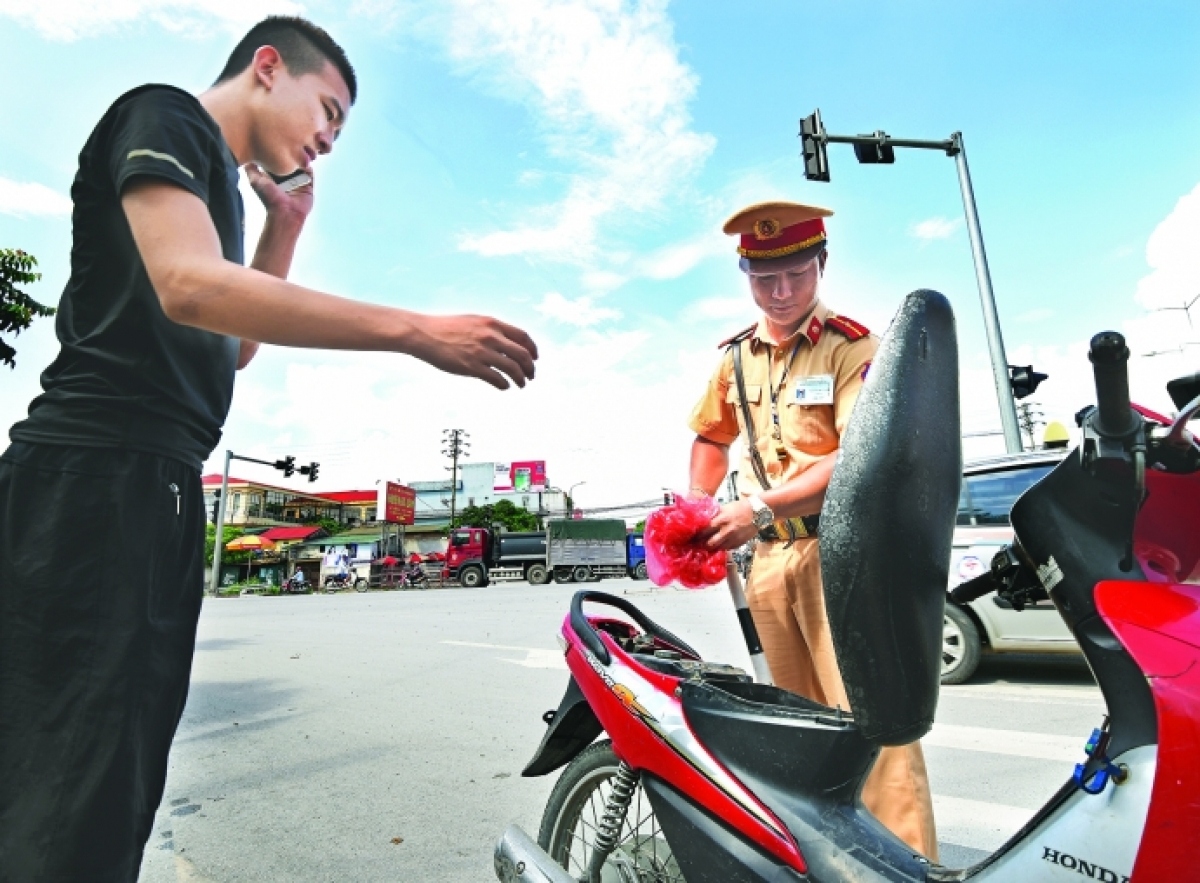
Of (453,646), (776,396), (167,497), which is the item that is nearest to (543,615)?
(453,646)

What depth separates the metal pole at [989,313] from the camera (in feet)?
29.6

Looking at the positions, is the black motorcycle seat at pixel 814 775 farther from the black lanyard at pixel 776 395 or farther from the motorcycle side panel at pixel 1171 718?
the black lanyard at pixel 776 395

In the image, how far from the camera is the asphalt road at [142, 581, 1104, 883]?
2.77 meters

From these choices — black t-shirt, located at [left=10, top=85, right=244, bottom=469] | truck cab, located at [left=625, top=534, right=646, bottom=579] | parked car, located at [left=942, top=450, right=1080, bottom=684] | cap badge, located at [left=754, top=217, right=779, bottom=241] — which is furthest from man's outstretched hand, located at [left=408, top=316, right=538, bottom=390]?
truck cab, located at [left=625, top=534, right=646, bottom=579]

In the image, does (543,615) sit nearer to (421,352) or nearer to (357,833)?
(357,833)

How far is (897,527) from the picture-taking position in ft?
3.92

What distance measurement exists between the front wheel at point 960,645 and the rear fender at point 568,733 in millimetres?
3911

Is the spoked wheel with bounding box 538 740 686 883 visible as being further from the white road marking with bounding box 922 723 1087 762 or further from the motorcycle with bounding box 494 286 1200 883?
the white road marking with bounding box 922 723 1087 762

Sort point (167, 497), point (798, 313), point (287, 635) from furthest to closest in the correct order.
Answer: point (287, 635) → point (798, 313) → point (167, 497)

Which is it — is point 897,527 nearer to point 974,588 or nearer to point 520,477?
point 974,588

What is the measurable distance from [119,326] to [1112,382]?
161cm

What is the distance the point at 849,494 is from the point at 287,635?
10.5 meters

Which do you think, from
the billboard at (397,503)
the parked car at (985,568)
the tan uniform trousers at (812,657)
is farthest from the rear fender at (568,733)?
the billboard at (397,503)

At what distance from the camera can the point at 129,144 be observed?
1.21 m
